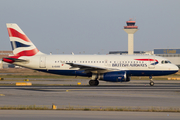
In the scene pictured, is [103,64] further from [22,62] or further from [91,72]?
[22,62]

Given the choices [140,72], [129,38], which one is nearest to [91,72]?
[140,72]

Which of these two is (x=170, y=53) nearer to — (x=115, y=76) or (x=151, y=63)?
(x=151, y=63)

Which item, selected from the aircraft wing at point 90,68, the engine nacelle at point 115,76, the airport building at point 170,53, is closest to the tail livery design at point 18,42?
the aircraft wing at point 90,68

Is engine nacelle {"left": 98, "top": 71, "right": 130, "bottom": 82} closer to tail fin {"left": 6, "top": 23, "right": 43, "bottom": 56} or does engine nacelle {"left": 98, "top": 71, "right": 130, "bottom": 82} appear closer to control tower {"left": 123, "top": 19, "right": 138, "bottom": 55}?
tail fin {"left": 6, "top": 23, "right": 43, "bottom": 56}

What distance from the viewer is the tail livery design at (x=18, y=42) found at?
3956cm

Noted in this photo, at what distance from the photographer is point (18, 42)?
3975 cm

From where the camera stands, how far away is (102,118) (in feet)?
45.3

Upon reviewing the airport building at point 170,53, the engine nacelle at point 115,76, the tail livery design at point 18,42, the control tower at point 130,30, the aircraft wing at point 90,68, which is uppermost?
the control tower at point 130,30

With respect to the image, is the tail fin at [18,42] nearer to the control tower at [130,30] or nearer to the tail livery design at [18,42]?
the tail livery design at [18,42]

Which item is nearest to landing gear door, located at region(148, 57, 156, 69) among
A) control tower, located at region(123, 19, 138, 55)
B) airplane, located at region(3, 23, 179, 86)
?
airplane, located at region(3, 23, 179, 86)

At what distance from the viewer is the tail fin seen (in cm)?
3956

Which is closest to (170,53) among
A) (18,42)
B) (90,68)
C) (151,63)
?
(151,63)

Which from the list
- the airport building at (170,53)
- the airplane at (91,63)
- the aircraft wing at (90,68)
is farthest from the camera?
the airport building at (170,53)

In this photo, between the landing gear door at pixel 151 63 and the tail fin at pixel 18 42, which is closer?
the landing gear door at pixel 151 63
